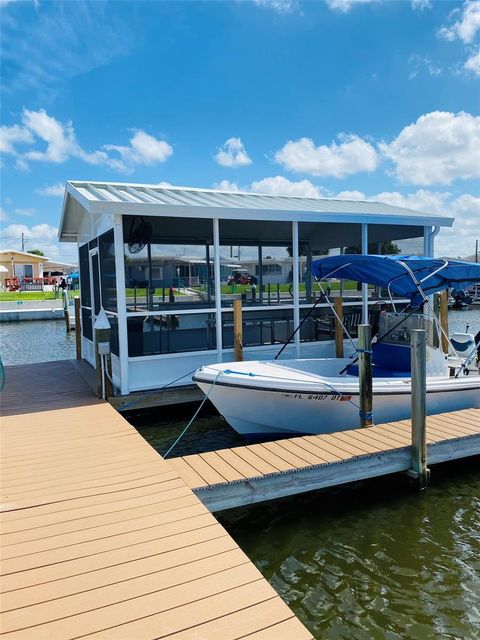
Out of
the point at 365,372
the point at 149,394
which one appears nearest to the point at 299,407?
the point at 365,372

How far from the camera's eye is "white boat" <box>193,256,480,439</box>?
563 centimetres

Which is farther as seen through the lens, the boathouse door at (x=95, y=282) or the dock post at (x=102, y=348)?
the boathouse door at (x=95, y=282)

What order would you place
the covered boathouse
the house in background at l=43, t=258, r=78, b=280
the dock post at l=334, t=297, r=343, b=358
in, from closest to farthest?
the covered boathouse, the dock post at l=334, t=297, r=343, b=358, the house in background at l=43, t=258, r=78, b=280

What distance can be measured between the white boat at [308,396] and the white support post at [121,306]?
1360 mm

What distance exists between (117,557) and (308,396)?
3.34m

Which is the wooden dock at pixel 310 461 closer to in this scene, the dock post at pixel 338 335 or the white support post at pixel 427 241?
the dock post at pixel 338 335

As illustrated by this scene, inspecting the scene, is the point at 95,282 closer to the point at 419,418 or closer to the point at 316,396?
the point at 316,396

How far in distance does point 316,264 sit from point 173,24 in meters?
5.59

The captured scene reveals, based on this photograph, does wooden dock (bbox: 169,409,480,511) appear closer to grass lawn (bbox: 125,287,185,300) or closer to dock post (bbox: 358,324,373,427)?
dock post (bbox: 358,324,373,427)

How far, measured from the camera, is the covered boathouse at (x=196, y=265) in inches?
274

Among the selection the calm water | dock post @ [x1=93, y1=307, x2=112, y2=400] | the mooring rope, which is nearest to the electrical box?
dock post @ [x1=93, y1=307, x2=112, y2=400]

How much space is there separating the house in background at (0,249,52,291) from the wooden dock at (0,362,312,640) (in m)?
41.3

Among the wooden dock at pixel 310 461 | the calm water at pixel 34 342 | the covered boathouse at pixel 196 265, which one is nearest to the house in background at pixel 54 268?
the calm water at pixel 34 342

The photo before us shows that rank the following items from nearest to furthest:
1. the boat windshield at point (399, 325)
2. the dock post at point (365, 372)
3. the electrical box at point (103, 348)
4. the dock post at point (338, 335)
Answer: the dock post at point (365, 372), the electrical box at point (103, 348), the boat windshield at point (399, 325), the dock post at point (338, 335)
